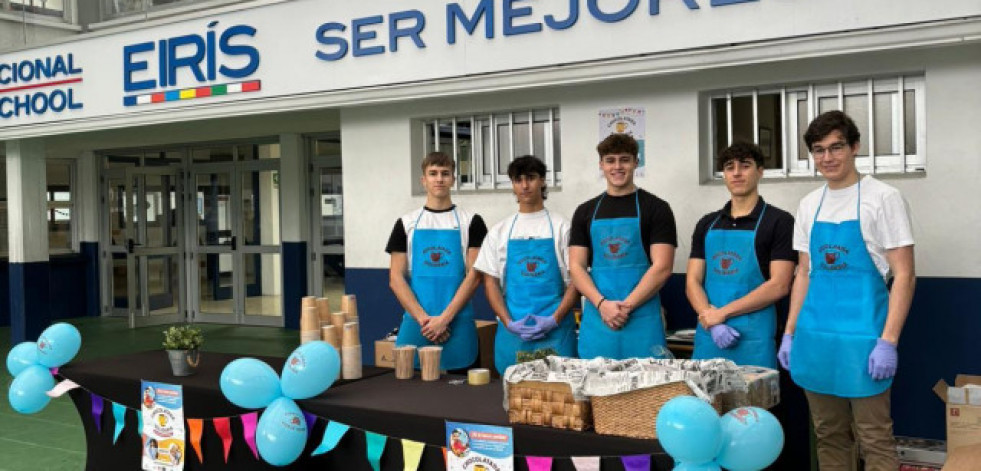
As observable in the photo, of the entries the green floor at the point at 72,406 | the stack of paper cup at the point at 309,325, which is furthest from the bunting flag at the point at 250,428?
the green floor at the point at 72,406

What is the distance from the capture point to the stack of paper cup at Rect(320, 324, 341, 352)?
339cm

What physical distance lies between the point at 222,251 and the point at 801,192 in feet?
24.3

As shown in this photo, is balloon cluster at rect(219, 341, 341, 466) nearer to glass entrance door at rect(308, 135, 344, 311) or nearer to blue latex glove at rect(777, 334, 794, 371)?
blue latex glove at rect(777, 334, 794, 371)

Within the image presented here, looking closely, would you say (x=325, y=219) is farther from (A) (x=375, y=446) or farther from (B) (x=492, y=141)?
(A) (x=375, y=446)

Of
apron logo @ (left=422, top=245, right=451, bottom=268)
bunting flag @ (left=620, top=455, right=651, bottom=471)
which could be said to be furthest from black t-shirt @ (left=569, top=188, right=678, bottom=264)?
bunting flag @ (left=620, top=455, right=651, bottom=471)

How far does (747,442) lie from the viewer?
2.28 meters

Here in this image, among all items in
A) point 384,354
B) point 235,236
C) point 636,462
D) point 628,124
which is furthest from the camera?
point 235,236

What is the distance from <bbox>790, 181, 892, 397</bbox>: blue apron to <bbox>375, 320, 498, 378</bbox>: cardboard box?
175 centimetres

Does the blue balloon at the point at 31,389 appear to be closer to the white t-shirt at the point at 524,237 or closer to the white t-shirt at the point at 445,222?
the white t-shirt at the point at 445,222

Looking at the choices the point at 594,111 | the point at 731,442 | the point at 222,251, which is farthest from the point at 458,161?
the point at 222,251

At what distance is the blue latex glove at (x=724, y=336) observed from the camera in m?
3.55

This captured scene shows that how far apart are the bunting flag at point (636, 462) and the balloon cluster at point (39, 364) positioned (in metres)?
2.51

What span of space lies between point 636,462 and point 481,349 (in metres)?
2.46

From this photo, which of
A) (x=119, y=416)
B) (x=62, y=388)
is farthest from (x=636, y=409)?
(x=62, y=388)
